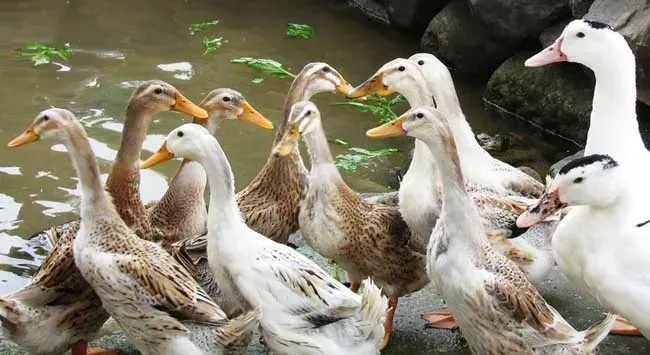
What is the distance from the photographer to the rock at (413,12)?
1091 centimetres

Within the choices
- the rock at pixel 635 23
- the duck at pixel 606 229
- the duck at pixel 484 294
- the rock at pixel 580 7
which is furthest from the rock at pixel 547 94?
the duck at pixel 484 294

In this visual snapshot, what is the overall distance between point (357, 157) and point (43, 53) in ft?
12.7

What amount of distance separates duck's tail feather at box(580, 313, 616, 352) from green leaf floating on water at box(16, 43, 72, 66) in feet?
23.0

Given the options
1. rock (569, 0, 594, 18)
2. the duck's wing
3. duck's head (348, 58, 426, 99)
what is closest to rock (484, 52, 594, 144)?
rock (569, 0, 594, 18)

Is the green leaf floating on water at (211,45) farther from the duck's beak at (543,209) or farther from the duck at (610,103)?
the duck's beak at (543,209)

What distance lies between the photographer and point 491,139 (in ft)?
28.4

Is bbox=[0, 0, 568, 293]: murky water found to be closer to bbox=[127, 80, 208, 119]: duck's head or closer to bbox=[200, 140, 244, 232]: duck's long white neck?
bbox=[127, 80, 208, 119]: duck's head

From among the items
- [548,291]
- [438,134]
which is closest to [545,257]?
[548,291]

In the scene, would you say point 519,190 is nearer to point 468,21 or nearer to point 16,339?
point 16,339

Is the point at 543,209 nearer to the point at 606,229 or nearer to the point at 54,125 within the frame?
the point at 606,229

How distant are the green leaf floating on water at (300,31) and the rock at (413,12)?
103 cm

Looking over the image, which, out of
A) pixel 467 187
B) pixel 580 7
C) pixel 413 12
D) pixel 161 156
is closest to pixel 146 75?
pixel 413 12

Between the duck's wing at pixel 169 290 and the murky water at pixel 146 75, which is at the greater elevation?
the duck's wing at pixel 169 290

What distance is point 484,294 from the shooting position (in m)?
4.29
